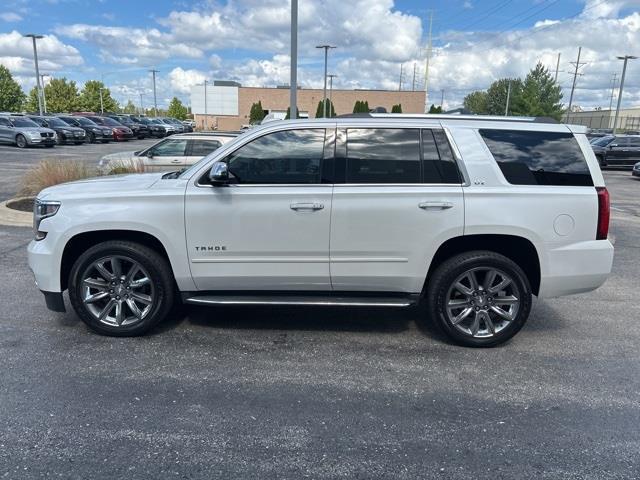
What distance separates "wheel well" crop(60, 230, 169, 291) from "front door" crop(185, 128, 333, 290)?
0.39m

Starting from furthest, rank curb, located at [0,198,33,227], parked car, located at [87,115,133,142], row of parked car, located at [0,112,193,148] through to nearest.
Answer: parked car, located at [87,115,133,142] < row of parked car, located at [0,112,193,148] < curb, located at [0,198,33,227]

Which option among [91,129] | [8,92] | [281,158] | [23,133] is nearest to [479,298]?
[281,158]

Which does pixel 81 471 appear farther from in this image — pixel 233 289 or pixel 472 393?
pixel 472 393

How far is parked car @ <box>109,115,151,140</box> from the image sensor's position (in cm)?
4162

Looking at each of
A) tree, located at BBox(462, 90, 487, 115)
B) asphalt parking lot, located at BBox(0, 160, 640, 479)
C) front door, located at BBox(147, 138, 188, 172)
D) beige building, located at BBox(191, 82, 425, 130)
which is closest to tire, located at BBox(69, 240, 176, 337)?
asphalt parking lot, located at BBox(0, 160, 640, 479)

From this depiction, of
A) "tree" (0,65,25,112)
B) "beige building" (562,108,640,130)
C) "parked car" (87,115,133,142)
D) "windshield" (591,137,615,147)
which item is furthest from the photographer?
"beige building" (562,108,640,130)

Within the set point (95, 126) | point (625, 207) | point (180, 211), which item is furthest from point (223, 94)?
point (180, 211)

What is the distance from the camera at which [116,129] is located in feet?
123

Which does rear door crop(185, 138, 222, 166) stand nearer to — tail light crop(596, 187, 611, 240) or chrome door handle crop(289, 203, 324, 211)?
chrome door handle crop(289, 203, 324, 211)

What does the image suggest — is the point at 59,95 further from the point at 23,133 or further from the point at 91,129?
the point at 23,133

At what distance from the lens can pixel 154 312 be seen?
14.1 feet

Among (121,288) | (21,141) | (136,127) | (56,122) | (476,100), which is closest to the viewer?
(121,288)

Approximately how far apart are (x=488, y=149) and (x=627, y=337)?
221cm

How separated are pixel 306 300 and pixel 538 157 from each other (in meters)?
2.28
